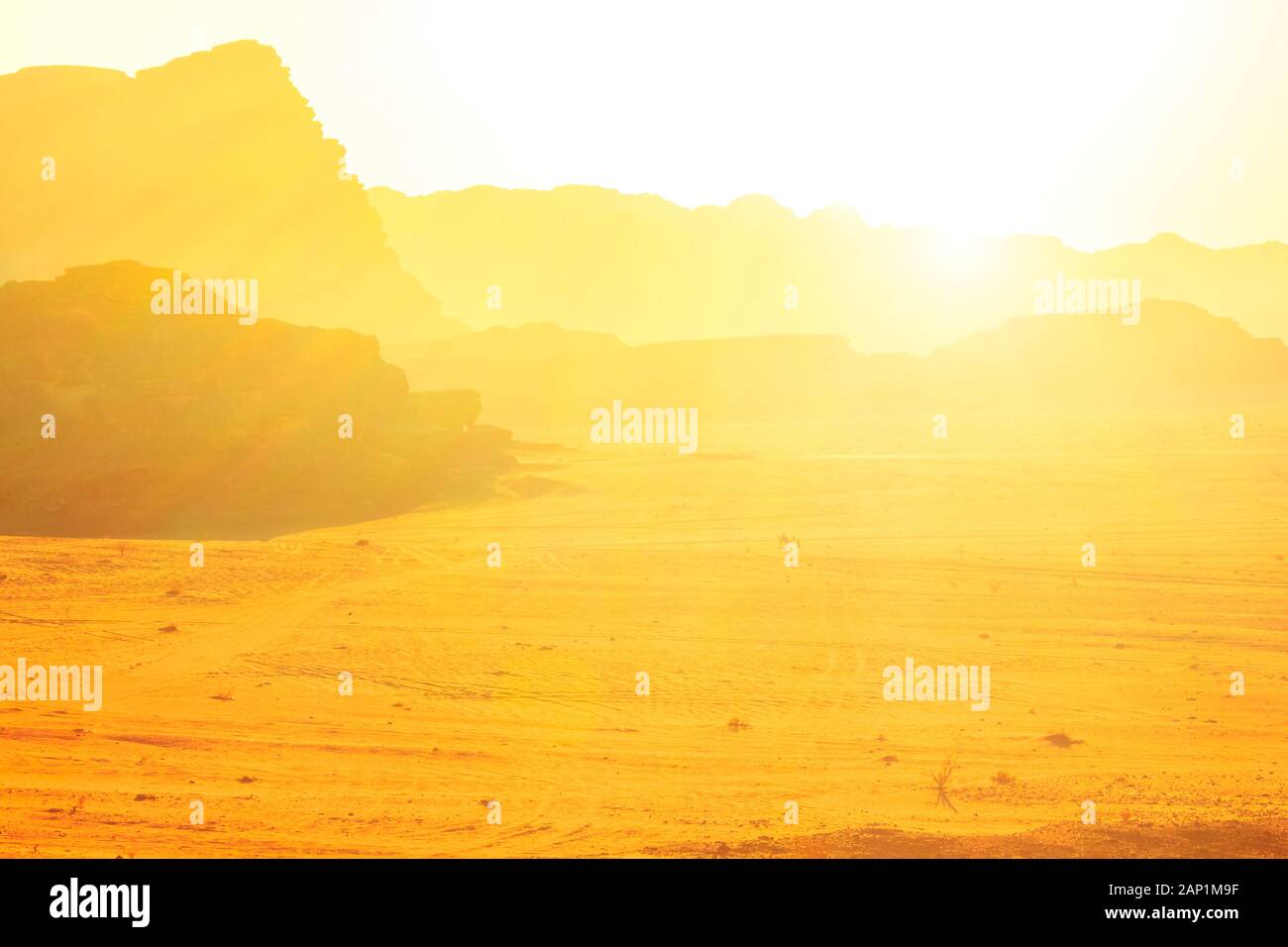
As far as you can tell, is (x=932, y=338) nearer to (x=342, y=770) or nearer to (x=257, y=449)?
(x=257, y=449)

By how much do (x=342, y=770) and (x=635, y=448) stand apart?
3263 cm

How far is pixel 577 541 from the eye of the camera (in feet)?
72.5

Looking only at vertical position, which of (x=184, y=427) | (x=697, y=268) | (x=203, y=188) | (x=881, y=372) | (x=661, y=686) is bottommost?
(x=661, y=686)

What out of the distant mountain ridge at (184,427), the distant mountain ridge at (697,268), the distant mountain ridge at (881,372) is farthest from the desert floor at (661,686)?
the distant mountain ridge at (697,268)

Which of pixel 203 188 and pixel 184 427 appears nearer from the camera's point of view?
pixel 184 427

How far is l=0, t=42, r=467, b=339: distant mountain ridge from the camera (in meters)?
71.8

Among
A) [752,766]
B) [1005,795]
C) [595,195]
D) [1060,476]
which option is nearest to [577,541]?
[752,766]

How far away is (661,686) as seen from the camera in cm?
1288

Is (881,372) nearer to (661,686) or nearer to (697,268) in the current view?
(661,686)

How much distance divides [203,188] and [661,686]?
77.3 metres

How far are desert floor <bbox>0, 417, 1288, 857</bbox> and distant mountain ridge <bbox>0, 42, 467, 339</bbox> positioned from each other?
59.5m

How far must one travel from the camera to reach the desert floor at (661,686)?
346 inches

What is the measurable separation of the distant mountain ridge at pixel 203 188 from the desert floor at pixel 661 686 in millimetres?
59546

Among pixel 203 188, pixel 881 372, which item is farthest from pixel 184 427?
pixel 203 188
